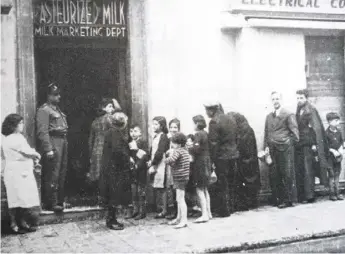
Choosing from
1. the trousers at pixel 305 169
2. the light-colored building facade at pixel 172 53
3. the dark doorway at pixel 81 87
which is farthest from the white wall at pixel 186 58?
the trousers at pixel 305 169

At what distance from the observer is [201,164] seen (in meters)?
8.81

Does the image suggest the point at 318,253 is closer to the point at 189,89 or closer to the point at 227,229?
the point at 227,229

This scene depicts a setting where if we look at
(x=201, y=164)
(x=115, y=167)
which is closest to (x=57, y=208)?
(x=115, y=167)

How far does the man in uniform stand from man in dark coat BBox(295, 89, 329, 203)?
422cm

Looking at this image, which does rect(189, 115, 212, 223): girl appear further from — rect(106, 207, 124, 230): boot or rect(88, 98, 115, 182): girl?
rect(88, 98, 115, 182): girl

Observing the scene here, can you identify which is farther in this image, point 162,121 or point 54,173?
point 54,173

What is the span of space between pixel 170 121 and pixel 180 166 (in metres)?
1.05

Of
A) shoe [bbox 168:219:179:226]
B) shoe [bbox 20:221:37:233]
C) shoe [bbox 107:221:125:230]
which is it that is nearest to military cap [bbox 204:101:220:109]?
shoe [bbox 168:219:179:226]

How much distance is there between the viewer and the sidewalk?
23.7ft

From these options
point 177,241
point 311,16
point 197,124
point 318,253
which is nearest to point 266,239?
point 318,253

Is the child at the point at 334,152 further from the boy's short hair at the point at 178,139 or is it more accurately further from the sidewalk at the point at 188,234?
the boy's short hair at the point at 178,139

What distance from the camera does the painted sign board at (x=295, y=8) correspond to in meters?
10.3

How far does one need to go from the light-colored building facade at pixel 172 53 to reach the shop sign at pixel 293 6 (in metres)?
0.02

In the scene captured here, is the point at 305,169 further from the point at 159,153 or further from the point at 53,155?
the point at 53,155
